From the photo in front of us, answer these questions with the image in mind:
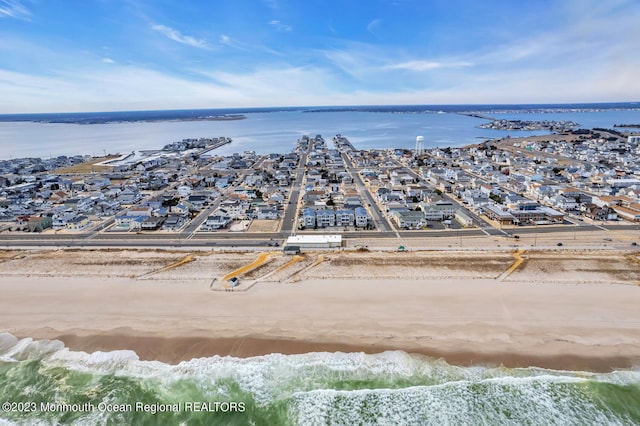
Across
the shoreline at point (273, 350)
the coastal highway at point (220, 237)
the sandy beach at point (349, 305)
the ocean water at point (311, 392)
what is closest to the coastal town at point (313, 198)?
the coastal highway at point (220, 237)

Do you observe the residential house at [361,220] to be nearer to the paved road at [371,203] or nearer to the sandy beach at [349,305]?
the paved road at [371,203]

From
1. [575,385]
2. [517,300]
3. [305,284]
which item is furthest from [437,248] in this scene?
[575,385]

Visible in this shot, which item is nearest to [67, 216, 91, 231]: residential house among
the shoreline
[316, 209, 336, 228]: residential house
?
the shoreline

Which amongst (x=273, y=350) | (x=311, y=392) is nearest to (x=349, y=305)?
(x=273, y=350)

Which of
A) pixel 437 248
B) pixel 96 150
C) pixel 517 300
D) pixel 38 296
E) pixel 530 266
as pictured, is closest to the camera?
pixel 517 300

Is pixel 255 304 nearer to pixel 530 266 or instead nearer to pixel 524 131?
pixel 530 266

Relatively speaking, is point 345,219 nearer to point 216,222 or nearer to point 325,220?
point 325,220
